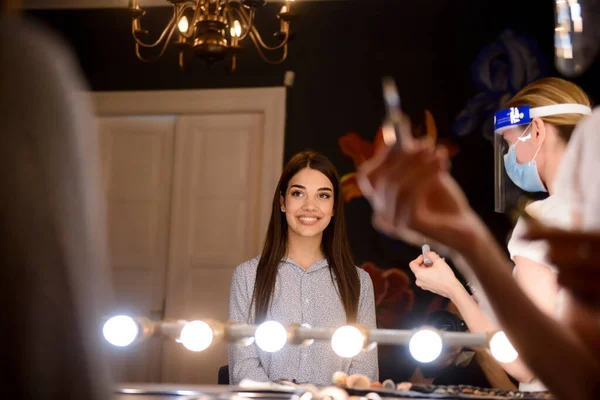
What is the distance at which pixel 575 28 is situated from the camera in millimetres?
1491

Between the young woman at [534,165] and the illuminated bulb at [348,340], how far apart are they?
53cm

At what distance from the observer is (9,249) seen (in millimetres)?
744

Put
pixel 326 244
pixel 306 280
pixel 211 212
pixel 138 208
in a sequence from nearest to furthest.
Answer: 1. pixel 306 280
2. pixel 326 244
3. pixel 211 212
4. pixel 138 208

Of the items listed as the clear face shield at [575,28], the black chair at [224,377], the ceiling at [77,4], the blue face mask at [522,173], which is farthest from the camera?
the ceiling at [77,4]

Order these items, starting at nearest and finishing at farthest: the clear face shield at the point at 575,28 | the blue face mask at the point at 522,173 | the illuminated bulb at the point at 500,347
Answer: the clear face shield at the point at 575,28 → the illuminated bulb at the point at 500,347 → the blue face mask at the point at 522,173

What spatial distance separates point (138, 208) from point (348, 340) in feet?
11.8

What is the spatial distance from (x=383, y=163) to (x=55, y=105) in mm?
391

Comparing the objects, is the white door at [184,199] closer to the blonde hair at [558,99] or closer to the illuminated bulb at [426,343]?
the blonde hair at [558,99]

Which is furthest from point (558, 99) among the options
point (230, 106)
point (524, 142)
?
point (230, 106)

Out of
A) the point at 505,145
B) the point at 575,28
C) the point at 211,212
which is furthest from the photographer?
the point at 211,212

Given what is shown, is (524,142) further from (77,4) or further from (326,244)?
(77,4)

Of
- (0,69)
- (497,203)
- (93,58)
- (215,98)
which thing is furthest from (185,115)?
(0,69)

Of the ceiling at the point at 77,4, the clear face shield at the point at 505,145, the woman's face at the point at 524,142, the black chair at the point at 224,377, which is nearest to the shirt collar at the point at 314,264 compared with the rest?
the black chair at the point at 224,377

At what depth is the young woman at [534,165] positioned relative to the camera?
2021mm
